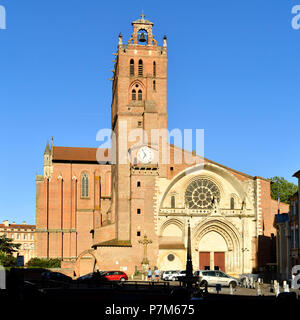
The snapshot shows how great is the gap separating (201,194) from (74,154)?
77.0 feet

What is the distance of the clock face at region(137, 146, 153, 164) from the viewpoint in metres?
61.9

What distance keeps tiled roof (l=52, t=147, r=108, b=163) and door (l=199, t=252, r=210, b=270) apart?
22.2 m

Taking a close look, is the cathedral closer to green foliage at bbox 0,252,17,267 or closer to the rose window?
the rose window

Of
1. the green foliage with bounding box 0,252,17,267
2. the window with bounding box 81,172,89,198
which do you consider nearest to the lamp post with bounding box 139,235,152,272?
the green foliage with bounding box 0,252,17,267

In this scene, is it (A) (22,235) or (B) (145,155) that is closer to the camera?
(B) (145,155)

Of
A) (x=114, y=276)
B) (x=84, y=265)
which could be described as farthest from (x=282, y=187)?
(x=114, y=276)

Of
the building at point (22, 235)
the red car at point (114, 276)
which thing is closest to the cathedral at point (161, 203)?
the red car at point (114, 276)

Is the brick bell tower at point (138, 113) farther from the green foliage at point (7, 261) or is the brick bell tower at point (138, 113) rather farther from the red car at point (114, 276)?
the green foliage at point (7, 261)

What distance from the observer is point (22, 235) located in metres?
137

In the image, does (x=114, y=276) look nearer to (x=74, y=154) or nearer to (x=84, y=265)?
(x=84, y=265)

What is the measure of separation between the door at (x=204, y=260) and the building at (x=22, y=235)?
76.6m

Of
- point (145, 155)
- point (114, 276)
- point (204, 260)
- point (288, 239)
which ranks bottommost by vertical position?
point (114, 276)
